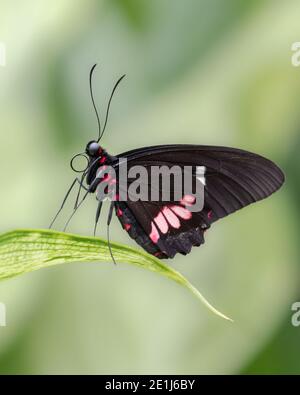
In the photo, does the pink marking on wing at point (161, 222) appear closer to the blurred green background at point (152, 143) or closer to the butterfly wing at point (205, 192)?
the butterfly wing at point (205, 192)

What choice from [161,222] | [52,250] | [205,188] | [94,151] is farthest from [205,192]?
[52,250]

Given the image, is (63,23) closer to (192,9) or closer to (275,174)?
(192,9)

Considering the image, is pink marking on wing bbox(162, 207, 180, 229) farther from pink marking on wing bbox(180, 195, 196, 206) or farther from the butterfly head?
the butterfly head

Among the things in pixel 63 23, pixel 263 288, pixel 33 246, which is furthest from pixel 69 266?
pixel 33 246

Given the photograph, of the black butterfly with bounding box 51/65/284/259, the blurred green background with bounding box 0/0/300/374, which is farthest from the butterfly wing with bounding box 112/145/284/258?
the blurred green background with bounding box 0/0/300/374

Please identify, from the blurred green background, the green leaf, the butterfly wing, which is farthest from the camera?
the blurred green background

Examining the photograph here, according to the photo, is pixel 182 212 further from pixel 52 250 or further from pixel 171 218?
pixel 52 250
